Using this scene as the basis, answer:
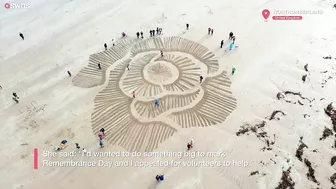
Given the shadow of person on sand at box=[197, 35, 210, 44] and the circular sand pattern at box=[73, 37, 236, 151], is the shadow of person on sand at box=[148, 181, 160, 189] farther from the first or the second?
the shadow of person on sand at box=[197, 35, 210, 44]

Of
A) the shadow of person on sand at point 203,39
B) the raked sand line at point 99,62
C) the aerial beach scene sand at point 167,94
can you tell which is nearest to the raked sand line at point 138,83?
the aerial beach scene sand at point 167,94

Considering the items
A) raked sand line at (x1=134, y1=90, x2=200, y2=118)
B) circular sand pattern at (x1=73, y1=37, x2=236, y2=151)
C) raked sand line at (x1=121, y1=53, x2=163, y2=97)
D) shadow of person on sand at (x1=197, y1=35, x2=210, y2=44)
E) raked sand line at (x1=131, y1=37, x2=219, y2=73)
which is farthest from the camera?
shadow of person on sand at (x1=197, y1=35, x2=210, y2=44)

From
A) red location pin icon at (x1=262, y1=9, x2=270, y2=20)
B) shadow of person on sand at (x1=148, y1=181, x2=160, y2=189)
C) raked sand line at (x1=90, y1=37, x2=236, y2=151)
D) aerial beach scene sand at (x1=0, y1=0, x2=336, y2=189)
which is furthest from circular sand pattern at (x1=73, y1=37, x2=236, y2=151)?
red location pin icon at (x1=262, y1=9, x2=270, y2=20)

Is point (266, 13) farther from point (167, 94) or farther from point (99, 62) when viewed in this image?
point (99, 62)

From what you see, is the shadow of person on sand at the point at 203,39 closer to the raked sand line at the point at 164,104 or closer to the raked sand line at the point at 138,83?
the raked sand line at the point at 138,83

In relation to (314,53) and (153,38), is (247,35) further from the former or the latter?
(153,38)

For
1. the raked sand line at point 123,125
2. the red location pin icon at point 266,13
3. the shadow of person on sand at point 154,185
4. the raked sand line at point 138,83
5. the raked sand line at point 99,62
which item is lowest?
the shadow of person on sand at point 154,185

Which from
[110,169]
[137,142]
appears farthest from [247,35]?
[110,169]
